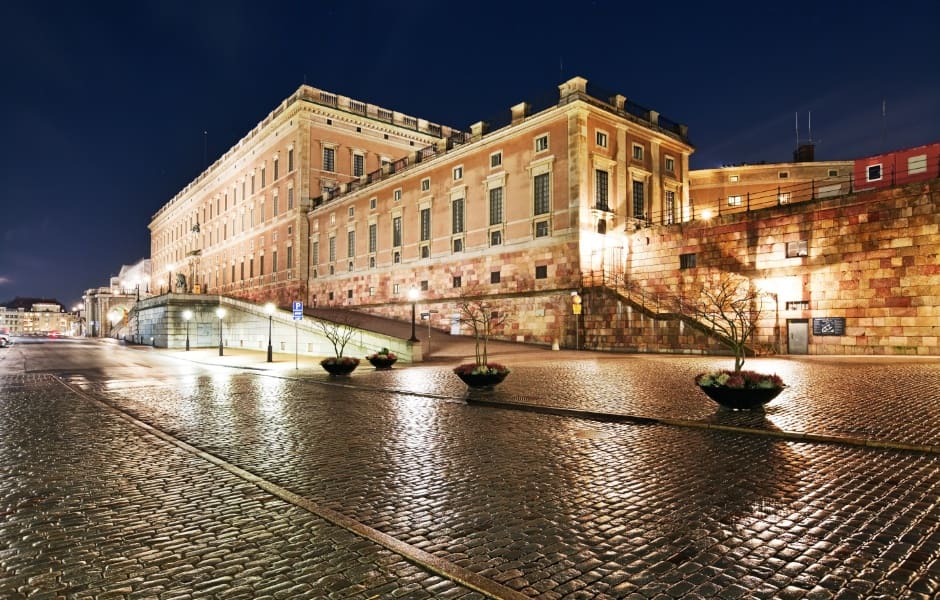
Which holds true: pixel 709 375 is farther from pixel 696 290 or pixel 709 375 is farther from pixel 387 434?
pixel 696 290

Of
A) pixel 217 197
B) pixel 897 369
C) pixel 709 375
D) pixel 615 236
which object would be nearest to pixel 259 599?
pixel 709 375

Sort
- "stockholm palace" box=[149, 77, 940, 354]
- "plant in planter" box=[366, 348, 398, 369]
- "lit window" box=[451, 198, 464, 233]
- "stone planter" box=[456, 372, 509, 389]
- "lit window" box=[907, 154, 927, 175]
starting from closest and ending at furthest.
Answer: "stone planter" box=[456, 372, 509, 389] → "plant in planter" box=[366, 348, 398, 369] → "stockholm palace" box=[149, 77, 940, 354] → "lit window" box=[907, 154, 927, 175] → "lit window" box=[451, 198, 464, 233]

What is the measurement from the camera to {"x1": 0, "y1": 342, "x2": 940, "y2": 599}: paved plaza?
Answer: 3.71m

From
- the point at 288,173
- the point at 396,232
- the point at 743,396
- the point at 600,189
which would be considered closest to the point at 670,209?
the point at 600,189

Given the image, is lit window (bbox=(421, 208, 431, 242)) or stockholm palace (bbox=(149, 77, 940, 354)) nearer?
stockholm palace (bbox=(149, 77, 940, 354))

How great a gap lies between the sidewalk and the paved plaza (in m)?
0.10

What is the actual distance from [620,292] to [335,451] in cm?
2414

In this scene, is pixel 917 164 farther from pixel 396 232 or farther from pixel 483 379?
pixel 396 232

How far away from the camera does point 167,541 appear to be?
14.5 feet

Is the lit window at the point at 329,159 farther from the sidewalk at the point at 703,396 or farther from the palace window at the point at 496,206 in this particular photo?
the sidewalk at the point at 703,396

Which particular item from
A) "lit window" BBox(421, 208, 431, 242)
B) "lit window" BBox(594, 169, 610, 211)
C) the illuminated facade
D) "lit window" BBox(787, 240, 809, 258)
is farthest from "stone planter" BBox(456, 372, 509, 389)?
the illuminated facade

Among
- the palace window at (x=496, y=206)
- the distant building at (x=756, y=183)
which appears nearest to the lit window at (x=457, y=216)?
the palace window at (x=496, y=206)

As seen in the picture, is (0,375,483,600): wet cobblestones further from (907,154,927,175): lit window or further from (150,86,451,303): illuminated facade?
(150,86,451,303): illuminated facade

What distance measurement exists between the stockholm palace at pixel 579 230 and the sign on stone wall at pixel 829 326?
0.06m
